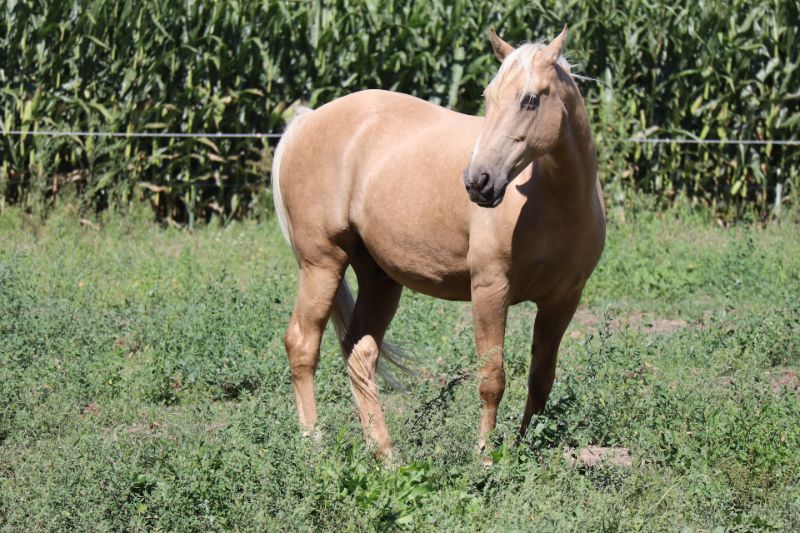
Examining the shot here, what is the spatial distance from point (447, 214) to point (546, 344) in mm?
768

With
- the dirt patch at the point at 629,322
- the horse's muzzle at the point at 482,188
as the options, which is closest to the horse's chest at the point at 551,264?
the horse's muzzle at the point at 482,188

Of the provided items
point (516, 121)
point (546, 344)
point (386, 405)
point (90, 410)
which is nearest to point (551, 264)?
point (546, 344)

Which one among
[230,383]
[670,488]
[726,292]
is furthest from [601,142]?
[670,488]

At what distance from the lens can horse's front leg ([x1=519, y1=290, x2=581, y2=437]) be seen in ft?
16.1

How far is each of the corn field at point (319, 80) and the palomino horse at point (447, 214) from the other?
503 centimetres

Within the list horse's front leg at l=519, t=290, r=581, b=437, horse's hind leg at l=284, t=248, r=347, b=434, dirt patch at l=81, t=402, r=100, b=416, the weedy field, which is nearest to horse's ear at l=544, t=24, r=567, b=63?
horse's front leg at l=519, t=290, r=581, b=437

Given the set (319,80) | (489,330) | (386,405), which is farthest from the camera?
(319,80)

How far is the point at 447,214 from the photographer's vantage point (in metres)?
4.89

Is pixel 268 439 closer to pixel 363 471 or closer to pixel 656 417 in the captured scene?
pixel 363 471

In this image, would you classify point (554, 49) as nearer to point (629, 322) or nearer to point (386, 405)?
point (386, 405)

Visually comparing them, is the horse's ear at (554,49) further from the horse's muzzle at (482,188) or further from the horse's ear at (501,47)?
the horse's muzzle at (482,188)

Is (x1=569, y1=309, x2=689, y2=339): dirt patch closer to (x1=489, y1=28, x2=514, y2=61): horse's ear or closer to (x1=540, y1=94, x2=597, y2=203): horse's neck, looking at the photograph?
(x1=540, y1=94, x2=597, y2=203): horse's neck

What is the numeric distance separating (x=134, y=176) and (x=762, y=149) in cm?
627

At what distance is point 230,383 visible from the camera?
243 inches
